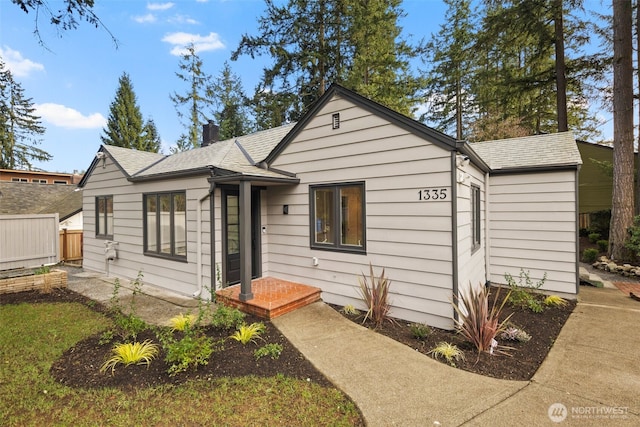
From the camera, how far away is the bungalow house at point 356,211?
467cm

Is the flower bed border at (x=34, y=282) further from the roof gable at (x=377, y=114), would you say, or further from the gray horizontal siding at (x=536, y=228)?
the gray horizontal siding at (x=536, y=228)

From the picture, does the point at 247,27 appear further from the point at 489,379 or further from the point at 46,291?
the point at 489,379

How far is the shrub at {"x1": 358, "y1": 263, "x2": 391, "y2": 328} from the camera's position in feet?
15.6

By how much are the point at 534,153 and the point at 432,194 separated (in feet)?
13.1

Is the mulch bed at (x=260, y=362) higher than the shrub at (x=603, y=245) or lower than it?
lower

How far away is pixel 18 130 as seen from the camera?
2742 cm

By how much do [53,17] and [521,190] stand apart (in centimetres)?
878

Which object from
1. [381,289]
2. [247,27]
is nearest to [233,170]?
[381,289]

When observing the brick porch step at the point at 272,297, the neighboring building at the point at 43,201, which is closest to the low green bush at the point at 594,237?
the brick porch step at the point at 272,297

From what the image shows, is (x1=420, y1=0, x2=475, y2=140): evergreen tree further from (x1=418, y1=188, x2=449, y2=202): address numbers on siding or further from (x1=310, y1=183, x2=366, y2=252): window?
(x1=418, y1=188, x2=449, y2=202): address numbers on siding

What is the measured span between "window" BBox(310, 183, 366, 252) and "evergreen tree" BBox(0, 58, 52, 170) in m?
33.6

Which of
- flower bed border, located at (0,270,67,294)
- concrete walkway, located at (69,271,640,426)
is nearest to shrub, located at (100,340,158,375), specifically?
concrete walkway, located at (69,271,640,426)

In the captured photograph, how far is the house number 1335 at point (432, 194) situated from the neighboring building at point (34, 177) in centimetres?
2674

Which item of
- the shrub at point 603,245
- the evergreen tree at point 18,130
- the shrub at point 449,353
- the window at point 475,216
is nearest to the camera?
the shrub at point 449,353
